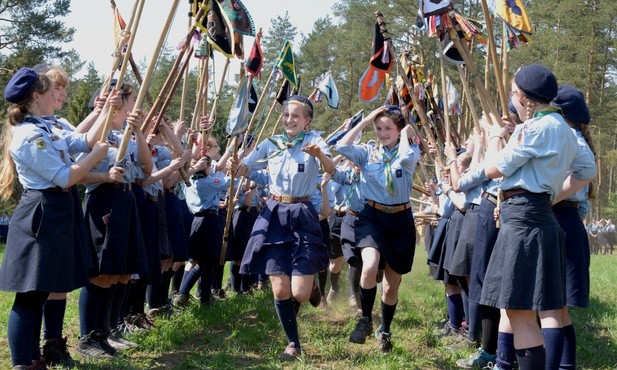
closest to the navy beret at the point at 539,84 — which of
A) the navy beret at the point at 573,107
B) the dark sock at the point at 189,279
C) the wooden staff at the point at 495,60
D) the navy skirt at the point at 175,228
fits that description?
the wooden staff at the point at 495,60

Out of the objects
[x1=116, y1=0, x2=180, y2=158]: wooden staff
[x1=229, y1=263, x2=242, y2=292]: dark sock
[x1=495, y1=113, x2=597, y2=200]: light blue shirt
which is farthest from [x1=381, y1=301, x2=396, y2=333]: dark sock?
[x1=229, y1=263, x2=242, y2=292]: dark sock

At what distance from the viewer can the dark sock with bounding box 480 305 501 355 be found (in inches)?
207

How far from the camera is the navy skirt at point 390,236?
5855 mm

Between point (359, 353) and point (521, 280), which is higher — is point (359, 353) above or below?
below

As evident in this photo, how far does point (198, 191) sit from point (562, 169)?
15.5ft

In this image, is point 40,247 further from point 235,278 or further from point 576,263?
point 235,278

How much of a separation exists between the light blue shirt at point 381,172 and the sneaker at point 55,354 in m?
2.77

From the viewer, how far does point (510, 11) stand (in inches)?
201

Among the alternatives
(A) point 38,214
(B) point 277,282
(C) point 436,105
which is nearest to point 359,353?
(B) point 277,282

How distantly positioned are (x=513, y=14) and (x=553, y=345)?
2.42 metres

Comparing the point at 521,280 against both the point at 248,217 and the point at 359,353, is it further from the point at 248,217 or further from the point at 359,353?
the point at 248,217

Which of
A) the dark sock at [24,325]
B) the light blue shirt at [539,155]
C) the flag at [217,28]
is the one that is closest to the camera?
the light blue shirt at [539,155]

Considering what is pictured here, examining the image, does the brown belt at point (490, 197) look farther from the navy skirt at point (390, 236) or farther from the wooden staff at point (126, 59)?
the wooden staff at point (126, 59)

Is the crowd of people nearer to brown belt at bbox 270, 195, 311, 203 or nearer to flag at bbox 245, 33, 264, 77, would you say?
brown belt at bbox 270, 195, 311, 203
